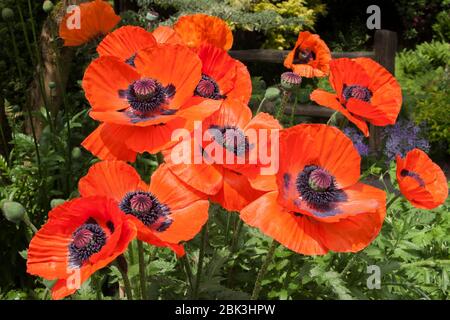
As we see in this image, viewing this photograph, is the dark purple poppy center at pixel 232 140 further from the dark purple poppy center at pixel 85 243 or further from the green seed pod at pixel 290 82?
the green seed pod at pixel 290 82

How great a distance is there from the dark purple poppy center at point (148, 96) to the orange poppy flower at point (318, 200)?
26 centimetres

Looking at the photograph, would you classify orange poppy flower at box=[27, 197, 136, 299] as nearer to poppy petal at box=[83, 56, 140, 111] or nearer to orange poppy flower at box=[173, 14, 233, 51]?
poppy petal at box=[83, 56, 140, 111]

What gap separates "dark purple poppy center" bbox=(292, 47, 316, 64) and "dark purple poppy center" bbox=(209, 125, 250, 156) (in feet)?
2.41

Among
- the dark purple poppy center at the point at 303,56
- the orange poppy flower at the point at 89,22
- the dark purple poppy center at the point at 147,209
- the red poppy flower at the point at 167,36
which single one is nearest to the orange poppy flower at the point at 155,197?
the dark purple poppy center at the point at 147,209

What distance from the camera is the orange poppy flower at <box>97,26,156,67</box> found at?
1.15 meters

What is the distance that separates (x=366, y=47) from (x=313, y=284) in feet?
26.4

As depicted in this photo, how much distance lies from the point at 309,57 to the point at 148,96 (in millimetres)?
799

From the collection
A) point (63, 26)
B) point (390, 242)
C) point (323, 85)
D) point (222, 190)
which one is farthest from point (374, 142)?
point (222, 190)

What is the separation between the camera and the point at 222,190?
1.00 m

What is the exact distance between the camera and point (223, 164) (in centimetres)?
98

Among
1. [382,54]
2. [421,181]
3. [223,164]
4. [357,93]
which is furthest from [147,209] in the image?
[382,54]

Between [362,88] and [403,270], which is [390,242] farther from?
[362,88]

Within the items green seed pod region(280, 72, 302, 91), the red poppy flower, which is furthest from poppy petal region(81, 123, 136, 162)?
green seed pod region(280, 72, 302, 91)

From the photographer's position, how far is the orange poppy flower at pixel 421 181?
122 cm
